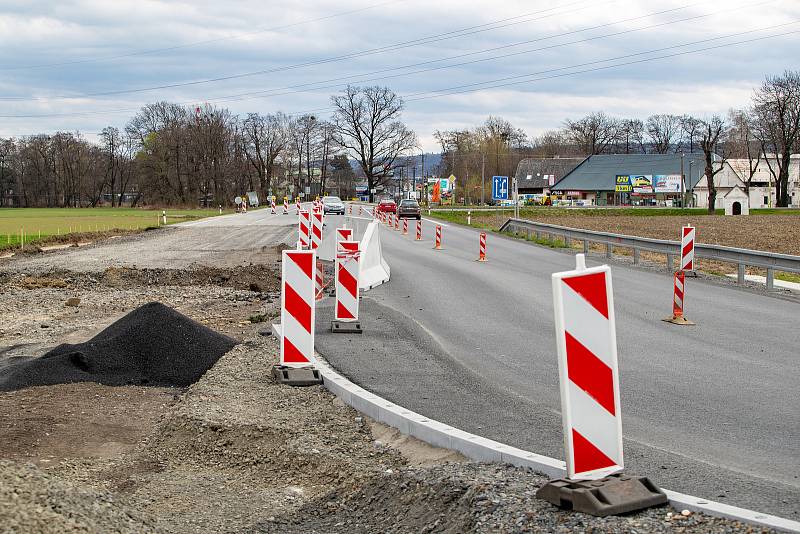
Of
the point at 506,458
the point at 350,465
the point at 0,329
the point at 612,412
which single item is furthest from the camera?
the point at 0,329

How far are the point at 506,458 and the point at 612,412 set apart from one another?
105cm

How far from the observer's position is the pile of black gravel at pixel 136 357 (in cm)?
962

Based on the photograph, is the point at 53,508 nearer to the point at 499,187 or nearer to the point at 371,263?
the point at 371,263

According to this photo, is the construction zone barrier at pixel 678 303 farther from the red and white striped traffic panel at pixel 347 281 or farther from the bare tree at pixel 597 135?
the bare tree at pixel 597 135

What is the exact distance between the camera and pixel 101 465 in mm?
→ 6941

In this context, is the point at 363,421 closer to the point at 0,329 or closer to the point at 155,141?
the point at 0,329

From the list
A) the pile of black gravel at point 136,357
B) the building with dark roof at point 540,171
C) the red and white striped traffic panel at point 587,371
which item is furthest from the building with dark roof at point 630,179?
the red and white striped traffic panel at point 587,371

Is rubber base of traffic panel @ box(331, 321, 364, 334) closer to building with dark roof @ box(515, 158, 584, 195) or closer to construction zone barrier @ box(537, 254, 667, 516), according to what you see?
construction zone barrier @ box(537, 254, 667, 516)

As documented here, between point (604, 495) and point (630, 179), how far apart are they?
124149 millimetres

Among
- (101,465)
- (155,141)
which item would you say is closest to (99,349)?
(101,465)

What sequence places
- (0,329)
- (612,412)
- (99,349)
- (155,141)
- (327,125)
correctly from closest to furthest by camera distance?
1. (612,412)
2. (99,349)
3. (0,329)
4. (155,141)
5. (327,125)

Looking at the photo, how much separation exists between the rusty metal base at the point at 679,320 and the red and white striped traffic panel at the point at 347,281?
5.08 meters

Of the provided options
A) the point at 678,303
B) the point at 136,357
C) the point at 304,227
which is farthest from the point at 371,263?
the point at 136,357

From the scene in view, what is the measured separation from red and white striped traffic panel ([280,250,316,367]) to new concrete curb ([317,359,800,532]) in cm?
30
